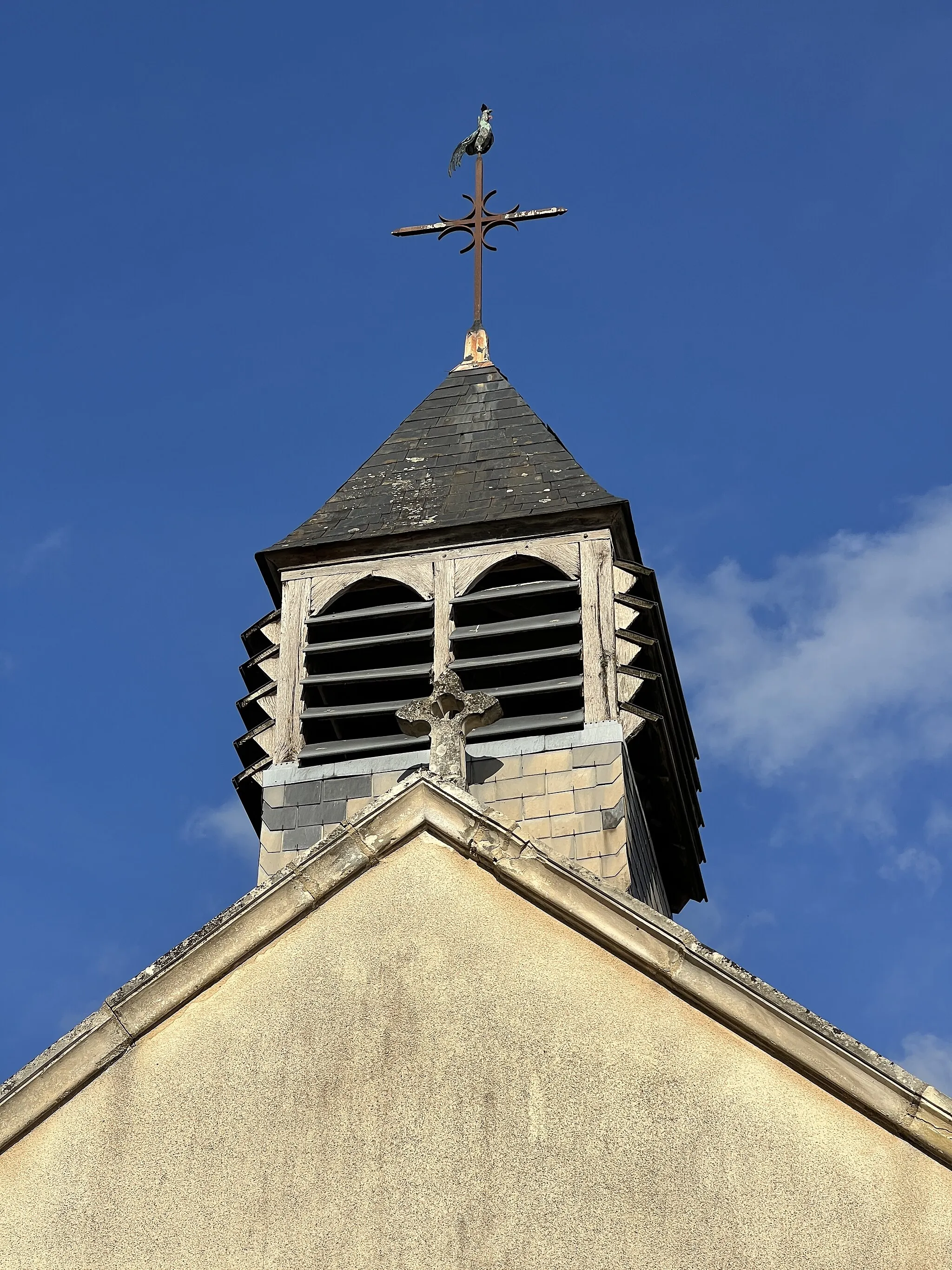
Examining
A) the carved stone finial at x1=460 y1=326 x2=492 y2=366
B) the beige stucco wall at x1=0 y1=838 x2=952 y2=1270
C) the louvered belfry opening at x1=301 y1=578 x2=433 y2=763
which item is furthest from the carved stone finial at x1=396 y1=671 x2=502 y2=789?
the carved stone finial at x1=460 y1=326 x2=492 y2=366

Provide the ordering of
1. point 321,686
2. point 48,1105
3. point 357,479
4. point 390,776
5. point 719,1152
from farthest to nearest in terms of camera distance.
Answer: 1. point 357,479
2. point 321,686
3. point 390,776
4. point 48,1105
5. point 719,1152

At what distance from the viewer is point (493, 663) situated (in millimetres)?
13383

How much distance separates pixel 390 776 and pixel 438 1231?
660 centimetres

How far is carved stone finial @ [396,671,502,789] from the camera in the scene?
26.0 feet

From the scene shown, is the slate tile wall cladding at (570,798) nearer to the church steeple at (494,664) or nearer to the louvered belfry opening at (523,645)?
the church steeple at (494,664)

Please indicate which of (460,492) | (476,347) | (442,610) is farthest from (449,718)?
(476,347)

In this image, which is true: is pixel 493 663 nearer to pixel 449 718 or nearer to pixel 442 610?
pixel 442 610

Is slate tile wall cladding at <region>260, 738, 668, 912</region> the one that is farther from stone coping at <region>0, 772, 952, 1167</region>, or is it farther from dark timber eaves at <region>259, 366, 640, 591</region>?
stone coping at <region>0, 772, 952, 1167</region>

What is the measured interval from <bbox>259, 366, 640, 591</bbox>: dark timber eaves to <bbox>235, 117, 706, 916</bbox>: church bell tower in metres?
0.02

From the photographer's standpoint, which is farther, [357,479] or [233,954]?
[357,479]

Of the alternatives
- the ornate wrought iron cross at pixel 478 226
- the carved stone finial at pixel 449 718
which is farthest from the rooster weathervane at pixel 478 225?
the carved stone finial at pixel 449 718

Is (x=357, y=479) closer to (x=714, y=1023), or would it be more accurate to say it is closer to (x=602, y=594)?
(x=602, y=594)

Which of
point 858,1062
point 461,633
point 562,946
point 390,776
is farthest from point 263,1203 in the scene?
→ point 461,633

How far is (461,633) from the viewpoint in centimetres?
1363
